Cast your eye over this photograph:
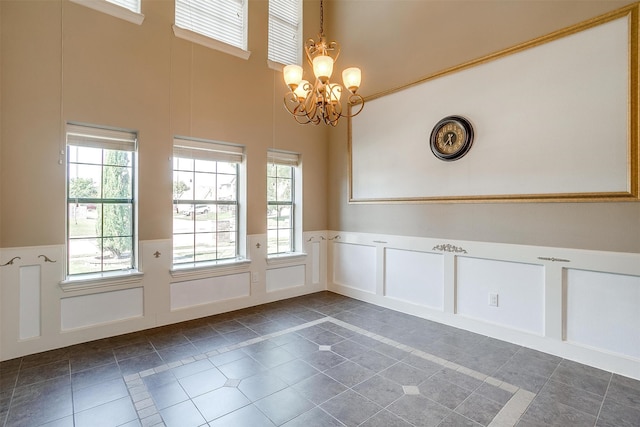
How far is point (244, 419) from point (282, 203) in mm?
3149

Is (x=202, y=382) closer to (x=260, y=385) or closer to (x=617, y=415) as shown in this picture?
(x=260, y=385)

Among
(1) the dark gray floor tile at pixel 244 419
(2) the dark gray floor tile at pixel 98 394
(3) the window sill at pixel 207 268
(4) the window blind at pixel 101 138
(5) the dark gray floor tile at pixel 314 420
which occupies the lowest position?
(5) the dark gray floor tile at pixel 314 420

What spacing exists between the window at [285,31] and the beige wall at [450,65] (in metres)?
0.57

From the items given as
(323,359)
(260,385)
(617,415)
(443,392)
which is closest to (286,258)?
(323,359)

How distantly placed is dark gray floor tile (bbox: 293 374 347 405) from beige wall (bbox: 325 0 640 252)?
2.14 metres

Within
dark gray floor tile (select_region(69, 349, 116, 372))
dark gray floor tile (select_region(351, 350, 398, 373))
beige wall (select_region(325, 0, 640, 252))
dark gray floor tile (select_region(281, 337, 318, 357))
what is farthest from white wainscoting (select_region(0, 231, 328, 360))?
dark gray floor tile (select_region(351, 350, 398, 373))

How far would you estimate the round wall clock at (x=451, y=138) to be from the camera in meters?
3.50

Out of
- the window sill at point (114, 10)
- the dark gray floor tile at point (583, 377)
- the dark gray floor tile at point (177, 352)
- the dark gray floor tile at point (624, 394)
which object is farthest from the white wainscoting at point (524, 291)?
the window sill at point (114, 10)

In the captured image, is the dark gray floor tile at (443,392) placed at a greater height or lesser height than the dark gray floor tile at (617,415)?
greater

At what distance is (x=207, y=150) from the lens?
13.1 ft

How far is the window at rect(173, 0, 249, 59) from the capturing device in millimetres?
3791

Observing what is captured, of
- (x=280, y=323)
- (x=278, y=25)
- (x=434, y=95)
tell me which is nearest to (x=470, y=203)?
(x=434, y=95)

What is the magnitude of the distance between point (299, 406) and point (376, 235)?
2679 millimetres

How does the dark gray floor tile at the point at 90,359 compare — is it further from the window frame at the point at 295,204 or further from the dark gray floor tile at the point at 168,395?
the window frame at the point at 295,204
